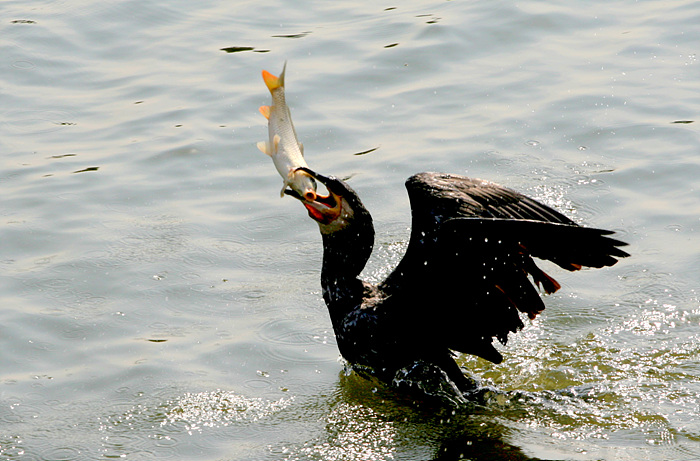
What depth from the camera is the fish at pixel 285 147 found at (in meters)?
4.95

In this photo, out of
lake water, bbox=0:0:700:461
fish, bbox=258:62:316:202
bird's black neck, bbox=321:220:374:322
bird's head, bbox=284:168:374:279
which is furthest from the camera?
bird's black neck, bbox=321:220:374:322

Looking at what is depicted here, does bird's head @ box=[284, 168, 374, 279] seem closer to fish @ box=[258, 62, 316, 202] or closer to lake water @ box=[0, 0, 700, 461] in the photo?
fish @ box=[258, 62, 316, 202]

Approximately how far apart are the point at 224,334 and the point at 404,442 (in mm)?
1407

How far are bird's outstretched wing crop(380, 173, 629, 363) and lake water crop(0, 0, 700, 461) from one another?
0.47 m

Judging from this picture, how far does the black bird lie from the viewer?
455 cm

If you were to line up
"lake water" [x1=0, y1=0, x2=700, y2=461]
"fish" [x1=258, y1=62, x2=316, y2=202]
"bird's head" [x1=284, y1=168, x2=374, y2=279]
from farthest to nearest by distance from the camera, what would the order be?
"bird's head" [x1=284, y1=168, x2=374, y2=279] < "lake water" [x1=0, y1=0, x2=700, y2=461] < "fish" [x1=258, y1=62, x2=316, y2=202]

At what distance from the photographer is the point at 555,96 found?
852 centimetres

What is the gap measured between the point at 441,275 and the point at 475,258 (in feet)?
0.78

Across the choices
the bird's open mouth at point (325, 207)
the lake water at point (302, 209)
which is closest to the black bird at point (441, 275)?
the bird's open mouth at point (325, 207)

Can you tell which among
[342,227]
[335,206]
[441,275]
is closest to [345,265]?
[342,227]

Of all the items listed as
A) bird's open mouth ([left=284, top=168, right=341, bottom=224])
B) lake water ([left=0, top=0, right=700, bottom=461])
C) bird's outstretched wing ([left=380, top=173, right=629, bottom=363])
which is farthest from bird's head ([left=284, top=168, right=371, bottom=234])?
lake water ([left=0, top=0, right=700, bottom=461])

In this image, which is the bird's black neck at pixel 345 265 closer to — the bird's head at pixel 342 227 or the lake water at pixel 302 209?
the bird's head at pixel 342 227

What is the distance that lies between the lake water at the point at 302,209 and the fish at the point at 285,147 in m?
1.10

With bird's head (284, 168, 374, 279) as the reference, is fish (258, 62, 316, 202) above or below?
above
